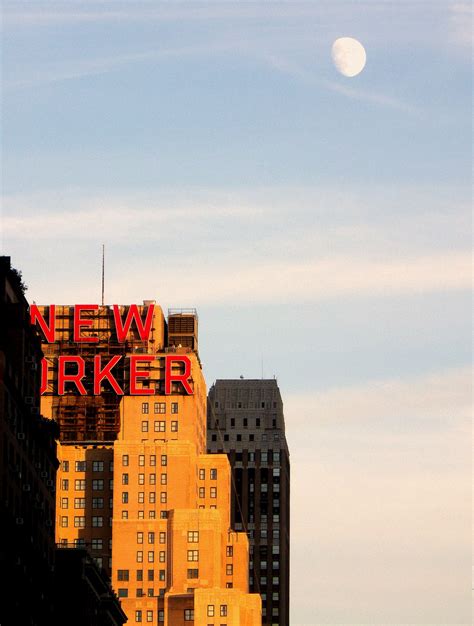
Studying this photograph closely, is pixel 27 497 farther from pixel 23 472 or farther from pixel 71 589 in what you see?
pixel 71 589

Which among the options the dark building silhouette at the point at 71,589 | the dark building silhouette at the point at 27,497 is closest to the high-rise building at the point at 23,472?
the dark building silhouette at the point at 27,497

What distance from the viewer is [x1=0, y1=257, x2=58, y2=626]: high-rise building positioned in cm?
14925

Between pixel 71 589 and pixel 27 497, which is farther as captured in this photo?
pixel 71 589

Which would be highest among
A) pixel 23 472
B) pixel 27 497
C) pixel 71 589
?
pixel 23 472

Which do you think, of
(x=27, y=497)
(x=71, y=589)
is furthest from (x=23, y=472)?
(x=71, y=589)

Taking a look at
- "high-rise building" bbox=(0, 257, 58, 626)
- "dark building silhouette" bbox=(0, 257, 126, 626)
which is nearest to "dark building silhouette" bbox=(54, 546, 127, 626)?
"dark building silhouette" bbox=(0, 257, 126, 626)

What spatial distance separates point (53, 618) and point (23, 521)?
74.2ft

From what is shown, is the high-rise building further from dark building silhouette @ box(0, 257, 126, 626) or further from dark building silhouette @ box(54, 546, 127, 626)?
dark building silhouette @ box(54, 546, 127, 626)

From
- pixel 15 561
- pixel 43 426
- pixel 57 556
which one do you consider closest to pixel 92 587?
pixel 57 556

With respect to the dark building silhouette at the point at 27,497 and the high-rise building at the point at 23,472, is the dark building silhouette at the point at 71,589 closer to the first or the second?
the dark building silhouette at the point at 27,497

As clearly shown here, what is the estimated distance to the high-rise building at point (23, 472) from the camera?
149250mm

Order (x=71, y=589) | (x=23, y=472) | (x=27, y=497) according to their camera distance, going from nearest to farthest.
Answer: (x=23, y=472), (x=27, y=497), (x=71, y=589)

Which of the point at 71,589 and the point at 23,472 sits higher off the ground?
the point at 23,472

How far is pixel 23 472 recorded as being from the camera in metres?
160
